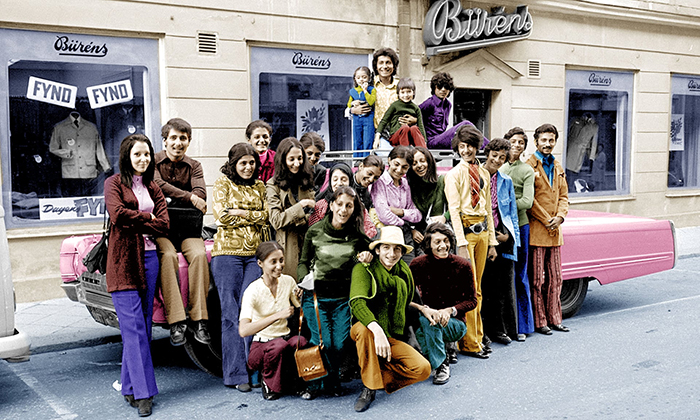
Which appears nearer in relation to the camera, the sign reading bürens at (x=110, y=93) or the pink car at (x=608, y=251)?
the pink car at (x=608, y=251)

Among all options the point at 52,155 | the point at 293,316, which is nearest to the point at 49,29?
the point at 52,155

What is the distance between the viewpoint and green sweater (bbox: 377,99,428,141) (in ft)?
22.3

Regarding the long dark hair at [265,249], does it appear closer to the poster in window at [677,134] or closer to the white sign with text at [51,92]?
the white sign with text at [51,92]

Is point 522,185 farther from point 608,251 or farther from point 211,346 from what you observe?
point 211,346

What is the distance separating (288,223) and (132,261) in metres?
1.18

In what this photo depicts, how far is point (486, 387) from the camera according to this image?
5.11 m

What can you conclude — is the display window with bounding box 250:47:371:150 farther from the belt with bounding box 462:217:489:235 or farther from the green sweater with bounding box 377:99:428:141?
the belt with bounding box 462:217:489:235

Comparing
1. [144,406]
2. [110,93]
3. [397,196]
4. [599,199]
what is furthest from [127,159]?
[599,199]

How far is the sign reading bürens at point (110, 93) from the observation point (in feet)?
30.2

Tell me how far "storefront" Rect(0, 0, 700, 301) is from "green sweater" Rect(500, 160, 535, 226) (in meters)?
4.93

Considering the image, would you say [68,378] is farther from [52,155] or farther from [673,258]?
[673,258]

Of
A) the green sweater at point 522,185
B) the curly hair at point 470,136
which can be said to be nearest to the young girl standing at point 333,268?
the curly hair at point 470,136

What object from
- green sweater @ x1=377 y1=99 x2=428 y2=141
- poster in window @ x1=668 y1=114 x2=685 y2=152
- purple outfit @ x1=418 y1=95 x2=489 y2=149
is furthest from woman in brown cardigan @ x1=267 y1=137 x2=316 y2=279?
poster in window @ x1=668 y1=114 x2=685 y2=152

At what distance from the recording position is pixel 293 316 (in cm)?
512
